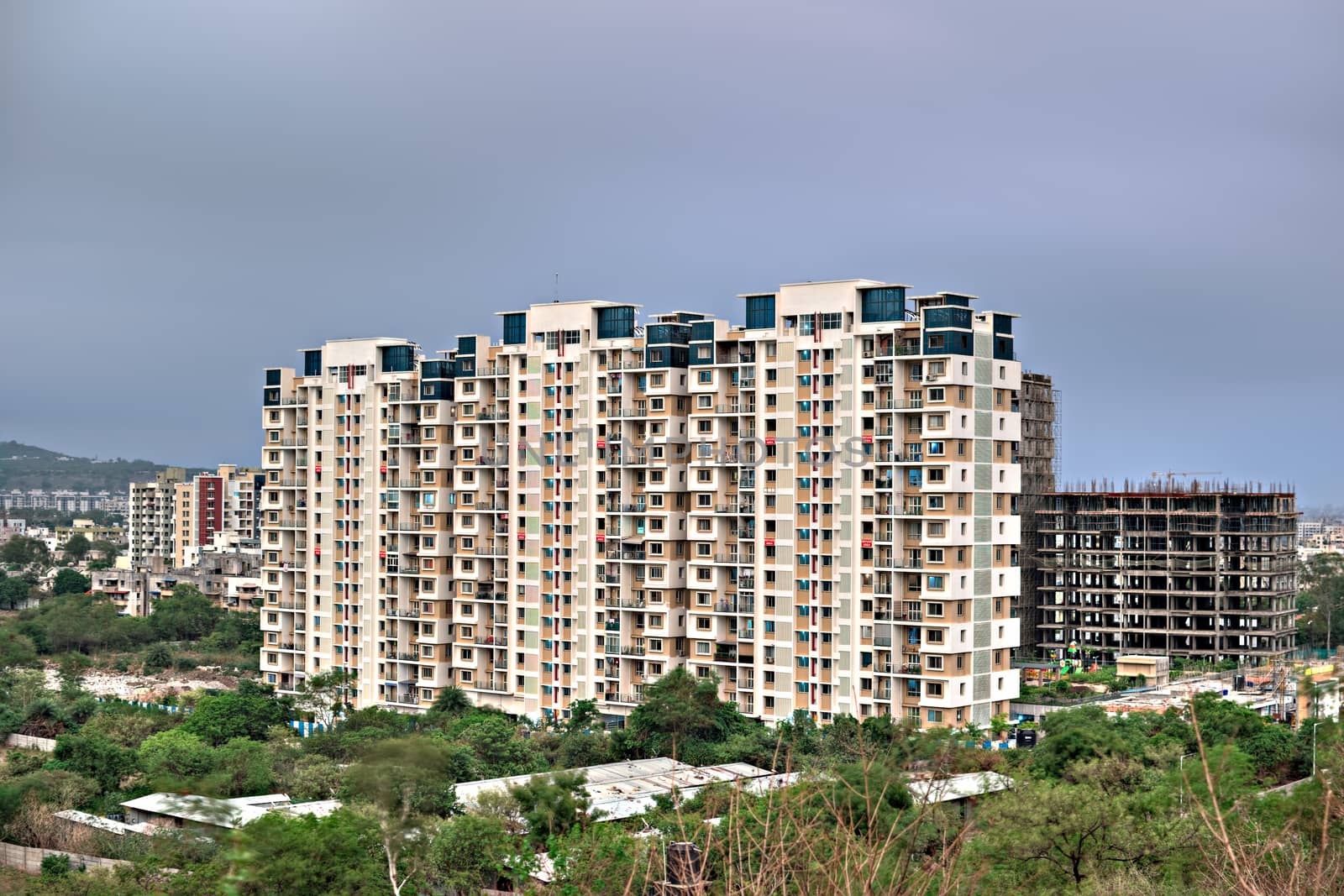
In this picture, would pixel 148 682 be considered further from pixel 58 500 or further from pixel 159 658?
pixel 58 500

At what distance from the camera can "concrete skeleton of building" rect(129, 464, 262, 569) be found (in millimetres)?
76312

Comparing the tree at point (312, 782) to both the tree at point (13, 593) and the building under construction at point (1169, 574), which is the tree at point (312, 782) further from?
the tree at point (13, 593)

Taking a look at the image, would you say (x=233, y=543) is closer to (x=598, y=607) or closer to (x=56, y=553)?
(x=56, y=553)

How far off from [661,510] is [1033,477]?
2030 cm

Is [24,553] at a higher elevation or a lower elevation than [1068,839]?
higher

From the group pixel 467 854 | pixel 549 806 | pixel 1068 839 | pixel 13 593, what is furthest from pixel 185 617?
pixel 1068 839

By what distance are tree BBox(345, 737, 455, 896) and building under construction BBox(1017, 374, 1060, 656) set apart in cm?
3032

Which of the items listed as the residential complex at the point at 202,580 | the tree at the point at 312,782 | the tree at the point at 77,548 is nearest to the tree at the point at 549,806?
the tree at the point at 312,782

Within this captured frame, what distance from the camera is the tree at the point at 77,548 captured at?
86.9 m

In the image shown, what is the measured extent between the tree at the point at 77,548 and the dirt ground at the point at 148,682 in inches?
1498

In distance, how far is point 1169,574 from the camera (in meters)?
45.8

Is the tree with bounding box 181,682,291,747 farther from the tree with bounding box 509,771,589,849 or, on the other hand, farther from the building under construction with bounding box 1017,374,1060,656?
the building under construction with bounding box 1017,374,1060,656

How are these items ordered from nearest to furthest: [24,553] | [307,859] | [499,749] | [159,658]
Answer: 1. [307,859]
2. [499,749]
3. [159,658]
4. [24,553]

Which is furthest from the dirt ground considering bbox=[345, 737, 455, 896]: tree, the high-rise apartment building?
the high-rise apartment building
